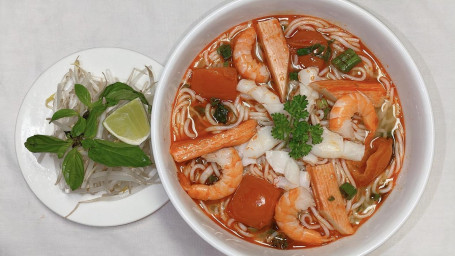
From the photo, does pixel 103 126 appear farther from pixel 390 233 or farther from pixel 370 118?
pixel 390 233

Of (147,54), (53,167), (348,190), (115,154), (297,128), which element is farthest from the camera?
(147,54)

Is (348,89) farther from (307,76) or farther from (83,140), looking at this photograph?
(83,140)

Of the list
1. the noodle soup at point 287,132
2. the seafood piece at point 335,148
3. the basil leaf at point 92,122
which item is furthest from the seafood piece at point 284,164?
the basil leaf at point 92,122

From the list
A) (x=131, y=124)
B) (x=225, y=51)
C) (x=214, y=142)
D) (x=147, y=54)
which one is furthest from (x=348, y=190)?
(x=147, y=54)

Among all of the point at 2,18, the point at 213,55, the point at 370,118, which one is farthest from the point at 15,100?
the point at 370,118

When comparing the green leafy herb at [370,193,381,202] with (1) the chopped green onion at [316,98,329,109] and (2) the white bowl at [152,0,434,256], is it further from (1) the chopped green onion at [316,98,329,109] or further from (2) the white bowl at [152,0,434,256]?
(1) the chopped green onion at [316,98,329,109]

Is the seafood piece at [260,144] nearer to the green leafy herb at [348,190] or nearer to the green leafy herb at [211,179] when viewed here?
the green leafy herb at [211,179]

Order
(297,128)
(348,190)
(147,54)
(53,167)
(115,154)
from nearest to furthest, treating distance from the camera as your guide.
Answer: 1. (297,128)
2. (348,190)
3. (115,154)
4. (53,167)
5. (147,54)
